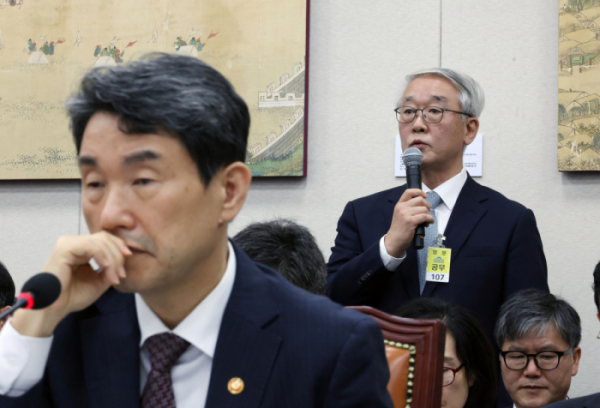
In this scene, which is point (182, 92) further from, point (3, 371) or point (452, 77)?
point (452, 77)

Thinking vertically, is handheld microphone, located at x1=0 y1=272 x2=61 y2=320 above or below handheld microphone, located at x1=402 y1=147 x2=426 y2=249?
below

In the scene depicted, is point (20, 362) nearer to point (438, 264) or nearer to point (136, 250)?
point (136, 250)

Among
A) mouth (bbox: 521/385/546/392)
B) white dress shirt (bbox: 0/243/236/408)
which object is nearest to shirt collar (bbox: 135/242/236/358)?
white dress shirt (bbox: 0/243/236/408)

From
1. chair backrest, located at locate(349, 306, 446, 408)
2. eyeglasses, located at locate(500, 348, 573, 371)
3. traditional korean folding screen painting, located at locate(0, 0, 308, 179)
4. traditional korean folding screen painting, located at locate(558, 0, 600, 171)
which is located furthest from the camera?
traditional korean folding screen painting, located at locate(0, 0, 308, 179)

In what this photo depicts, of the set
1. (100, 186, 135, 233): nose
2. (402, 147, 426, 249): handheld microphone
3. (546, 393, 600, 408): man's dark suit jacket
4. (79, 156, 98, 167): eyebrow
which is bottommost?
(546, 393, 600, 408): man's dark suit jacket

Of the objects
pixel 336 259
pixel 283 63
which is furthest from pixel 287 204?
pixel 336 259

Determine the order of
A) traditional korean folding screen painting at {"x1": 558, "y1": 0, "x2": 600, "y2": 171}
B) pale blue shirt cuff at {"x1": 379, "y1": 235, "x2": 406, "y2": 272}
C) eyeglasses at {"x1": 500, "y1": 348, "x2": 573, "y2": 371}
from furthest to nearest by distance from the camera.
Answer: traditional korean folding screen painting at {"x1": 558, "y1": 0, "x2": 600, "y2": 171}
eyeglasses at {"x1": 500, "y1": 348, "x2": 573, "y2": 371}
pale blue shirt cuff at {"x1": 379, "y1": 235, "x2": 406, "y2": 272}

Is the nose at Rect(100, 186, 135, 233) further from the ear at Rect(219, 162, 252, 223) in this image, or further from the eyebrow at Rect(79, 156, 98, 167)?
the ear at Rect(219, 162, 252, 223)

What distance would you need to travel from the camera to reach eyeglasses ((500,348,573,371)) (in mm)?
2305

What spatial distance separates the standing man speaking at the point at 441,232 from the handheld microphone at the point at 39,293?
1.35 metres

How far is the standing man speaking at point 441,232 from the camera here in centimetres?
223

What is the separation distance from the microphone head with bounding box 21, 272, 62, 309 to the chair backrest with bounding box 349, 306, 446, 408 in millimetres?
769

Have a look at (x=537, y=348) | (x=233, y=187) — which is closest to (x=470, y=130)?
(x=537, y=348)

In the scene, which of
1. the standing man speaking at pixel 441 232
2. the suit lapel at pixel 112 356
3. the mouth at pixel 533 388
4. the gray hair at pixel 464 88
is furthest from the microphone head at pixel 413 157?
the suit lapel at pixel 112 356
